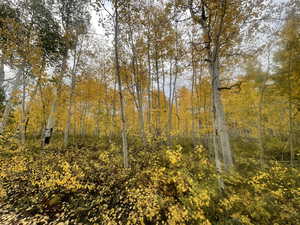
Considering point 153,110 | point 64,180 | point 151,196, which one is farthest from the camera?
point 153,110

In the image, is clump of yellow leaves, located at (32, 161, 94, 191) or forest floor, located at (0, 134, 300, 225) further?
clump of yellow leaves, located at (32, 161, 94, 191)

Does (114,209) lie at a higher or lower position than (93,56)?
lower

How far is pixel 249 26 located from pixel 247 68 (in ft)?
10.6

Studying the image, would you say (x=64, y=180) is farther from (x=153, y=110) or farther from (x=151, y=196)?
(x=153, y=110)

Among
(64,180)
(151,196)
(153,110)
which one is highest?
(153,110)

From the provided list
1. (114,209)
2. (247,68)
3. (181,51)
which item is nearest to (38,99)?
(114,209)

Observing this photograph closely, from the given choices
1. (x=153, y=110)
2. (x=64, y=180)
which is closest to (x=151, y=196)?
(x=64, y=180)

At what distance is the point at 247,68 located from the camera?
6879 millimetres

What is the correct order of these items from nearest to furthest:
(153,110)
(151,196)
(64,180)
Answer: (151,196) < (64,180) < (153,110)

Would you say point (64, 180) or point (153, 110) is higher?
point (153, 110)

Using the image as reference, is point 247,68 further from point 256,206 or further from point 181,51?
point 256,206

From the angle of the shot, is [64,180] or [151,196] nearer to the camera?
[151,196]

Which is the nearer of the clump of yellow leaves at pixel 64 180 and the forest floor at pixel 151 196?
the forest floor at pixel 151 196

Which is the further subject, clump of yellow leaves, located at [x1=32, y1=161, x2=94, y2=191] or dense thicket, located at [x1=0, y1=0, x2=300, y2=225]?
clump of yellow leaves, located at [x1=32, y1=161, x2=94, y2=191]
